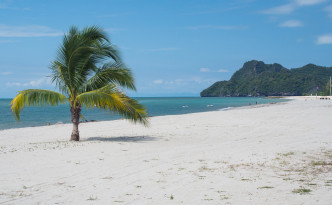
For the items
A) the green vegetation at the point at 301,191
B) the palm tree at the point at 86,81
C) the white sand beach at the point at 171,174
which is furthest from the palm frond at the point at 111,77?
the green vegetation at the point at 301,191

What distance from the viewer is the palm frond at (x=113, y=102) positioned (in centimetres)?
1150

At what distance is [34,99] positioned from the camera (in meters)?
12.0

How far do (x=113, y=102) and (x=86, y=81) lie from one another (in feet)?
7.69

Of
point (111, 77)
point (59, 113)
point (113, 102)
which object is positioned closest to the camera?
point (113, 102)

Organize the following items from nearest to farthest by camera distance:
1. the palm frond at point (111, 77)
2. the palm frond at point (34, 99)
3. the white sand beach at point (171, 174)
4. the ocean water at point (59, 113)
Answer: the white sand beach at point (171, 174), the palm frond at point (34, 99), the palm frond at point (111, 77), the ocean water at point (59, 113)

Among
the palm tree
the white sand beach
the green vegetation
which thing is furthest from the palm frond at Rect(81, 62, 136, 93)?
the green vegetation

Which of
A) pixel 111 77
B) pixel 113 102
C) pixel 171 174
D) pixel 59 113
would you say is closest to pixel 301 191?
pixel 171 174

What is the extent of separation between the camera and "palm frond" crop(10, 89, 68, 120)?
11769 mm

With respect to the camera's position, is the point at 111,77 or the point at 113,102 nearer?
the point at 113,102

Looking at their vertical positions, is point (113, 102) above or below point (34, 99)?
below

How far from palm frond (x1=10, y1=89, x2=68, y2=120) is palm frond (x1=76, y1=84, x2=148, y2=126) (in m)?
0.87

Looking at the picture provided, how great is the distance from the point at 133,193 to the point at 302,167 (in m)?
4.11

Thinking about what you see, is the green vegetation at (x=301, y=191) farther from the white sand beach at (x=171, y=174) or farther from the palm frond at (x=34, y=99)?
the palm frond at (x=34, y=99)

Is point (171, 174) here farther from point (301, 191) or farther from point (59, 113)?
point (59, 113)
